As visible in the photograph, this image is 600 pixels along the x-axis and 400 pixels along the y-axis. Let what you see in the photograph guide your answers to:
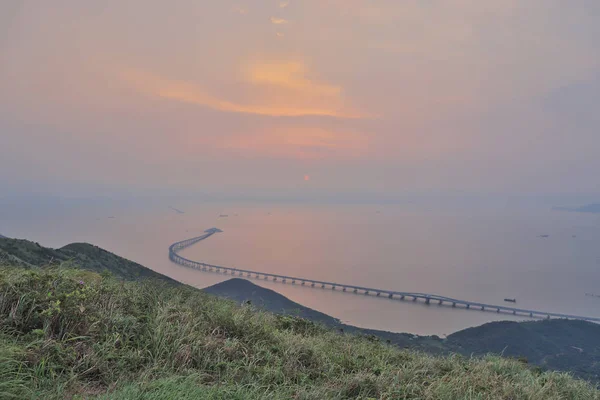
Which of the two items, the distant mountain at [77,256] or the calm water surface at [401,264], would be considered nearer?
the distant mountain at [77,256]

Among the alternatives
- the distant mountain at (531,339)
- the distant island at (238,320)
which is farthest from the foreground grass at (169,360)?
the distant mountain at (531,339)

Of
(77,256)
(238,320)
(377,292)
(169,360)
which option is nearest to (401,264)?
(377,292)

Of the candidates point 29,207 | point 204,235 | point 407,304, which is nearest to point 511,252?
point 407,304

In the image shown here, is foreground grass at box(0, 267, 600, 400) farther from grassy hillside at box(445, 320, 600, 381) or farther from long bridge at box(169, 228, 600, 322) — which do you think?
long bridge at box(169, 228, 600, 322)

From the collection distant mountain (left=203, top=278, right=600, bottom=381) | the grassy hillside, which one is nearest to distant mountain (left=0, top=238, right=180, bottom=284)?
distant mountain (left=203, top=278, right=600, bottom=381)

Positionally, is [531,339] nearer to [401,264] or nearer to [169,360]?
[169,360]

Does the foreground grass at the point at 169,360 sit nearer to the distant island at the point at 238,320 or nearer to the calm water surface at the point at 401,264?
the distant island at the point at 238,320
